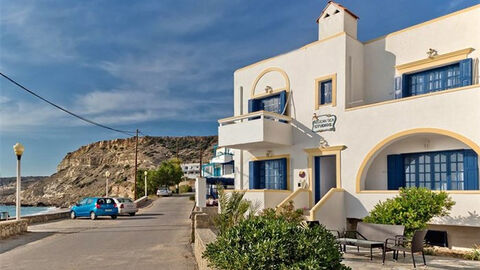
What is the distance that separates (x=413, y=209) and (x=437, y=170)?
296 cm

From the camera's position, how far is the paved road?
30.6ft

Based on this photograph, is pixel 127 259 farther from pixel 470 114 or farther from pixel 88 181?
pixel 88 181

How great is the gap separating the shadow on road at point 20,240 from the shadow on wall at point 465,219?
13.4 m

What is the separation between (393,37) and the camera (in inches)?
595

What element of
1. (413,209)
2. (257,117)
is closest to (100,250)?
(257,117)

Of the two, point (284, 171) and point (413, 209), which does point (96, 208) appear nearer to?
point (284, 171)

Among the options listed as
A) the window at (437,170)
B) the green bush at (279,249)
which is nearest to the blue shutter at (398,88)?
the window at (437,170)

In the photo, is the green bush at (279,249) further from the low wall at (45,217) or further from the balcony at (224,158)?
the balcony at (224,158)

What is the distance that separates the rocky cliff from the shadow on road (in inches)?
3639

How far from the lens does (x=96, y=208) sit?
22844 mm

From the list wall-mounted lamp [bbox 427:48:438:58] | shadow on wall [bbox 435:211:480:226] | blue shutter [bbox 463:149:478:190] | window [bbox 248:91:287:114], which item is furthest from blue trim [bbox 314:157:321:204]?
wall-mounted lamp [bbox 427:48:438:58]

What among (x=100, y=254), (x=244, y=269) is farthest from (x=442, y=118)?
(x=100, y=254)

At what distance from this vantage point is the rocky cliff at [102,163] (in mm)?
111106

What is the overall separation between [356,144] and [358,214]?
262 cm
